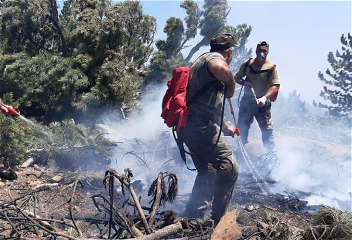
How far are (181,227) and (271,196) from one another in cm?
261

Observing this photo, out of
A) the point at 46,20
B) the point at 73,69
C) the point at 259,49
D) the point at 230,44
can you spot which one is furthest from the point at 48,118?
the point at 230,44

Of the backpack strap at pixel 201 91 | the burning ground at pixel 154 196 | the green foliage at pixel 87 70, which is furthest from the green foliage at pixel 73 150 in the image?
the backpack strap at pixel 201 91

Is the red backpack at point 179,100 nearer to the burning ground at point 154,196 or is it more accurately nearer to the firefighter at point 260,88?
the burning ground at point 154,196

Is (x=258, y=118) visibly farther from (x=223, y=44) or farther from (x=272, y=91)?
(x=223, y=44)

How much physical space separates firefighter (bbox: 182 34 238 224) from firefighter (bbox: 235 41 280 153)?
1848 millimetres

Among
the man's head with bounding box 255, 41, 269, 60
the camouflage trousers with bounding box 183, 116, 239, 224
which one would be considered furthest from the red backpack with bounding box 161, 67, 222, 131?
the man's head with bounding box 255, 41, 269, 60

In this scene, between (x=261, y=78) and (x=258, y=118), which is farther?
(x=258, y=118)

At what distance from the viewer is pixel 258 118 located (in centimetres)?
598

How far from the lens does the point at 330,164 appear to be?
7.27 meters

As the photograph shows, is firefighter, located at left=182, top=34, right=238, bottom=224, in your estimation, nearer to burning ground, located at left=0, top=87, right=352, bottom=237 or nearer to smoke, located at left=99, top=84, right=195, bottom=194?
burning ground, located at left=0, top=87, right=352, bottom=237

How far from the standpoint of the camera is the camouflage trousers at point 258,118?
5922 millimetres

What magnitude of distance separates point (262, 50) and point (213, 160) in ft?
8.48

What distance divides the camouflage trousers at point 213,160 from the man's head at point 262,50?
2.37 meters

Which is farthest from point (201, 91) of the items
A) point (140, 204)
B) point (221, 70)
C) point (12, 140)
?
point (12, 140)
